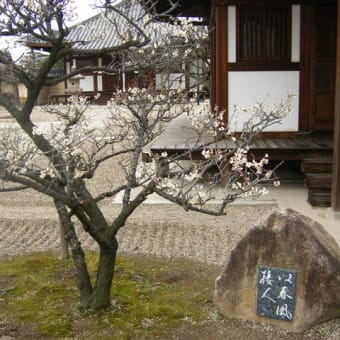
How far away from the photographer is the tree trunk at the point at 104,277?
3.68m

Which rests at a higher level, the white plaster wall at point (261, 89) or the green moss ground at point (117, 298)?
the white plaster wall at point (261, 89)

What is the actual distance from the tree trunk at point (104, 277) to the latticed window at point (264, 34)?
5.24 meters

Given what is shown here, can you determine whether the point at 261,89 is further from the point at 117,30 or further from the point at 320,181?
the point at 117,30

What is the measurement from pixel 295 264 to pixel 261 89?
531cm

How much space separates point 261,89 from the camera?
8.29 meters

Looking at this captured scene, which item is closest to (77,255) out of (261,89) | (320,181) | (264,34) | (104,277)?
(104,277)

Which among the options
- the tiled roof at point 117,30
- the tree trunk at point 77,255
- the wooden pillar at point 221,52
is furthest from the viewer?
the wooden pillar at point 221,52

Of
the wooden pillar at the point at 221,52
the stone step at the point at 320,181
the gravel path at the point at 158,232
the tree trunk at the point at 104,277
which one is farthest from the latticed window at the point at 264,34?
the tree trunk at the point at 104,277

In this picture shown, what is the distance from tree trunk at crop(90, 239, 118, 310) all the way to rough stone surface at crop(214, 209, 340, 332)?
81cm

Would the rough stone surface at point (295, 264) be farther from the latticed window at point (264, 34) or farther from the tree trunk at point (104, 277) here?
the latticed window at point (264, 34)

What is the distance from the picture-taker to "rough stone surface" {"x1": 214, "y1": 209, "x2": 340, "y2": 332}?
10.9ft

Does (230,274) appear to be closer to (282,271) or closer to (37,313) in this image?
(282,271)

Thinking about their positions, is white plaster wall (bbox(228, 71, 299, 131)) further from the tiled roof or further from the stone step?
the tiled roof

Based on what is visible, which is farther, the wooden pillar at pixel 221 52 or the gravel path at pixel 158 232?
the wooden pillar at pixel 221 52
